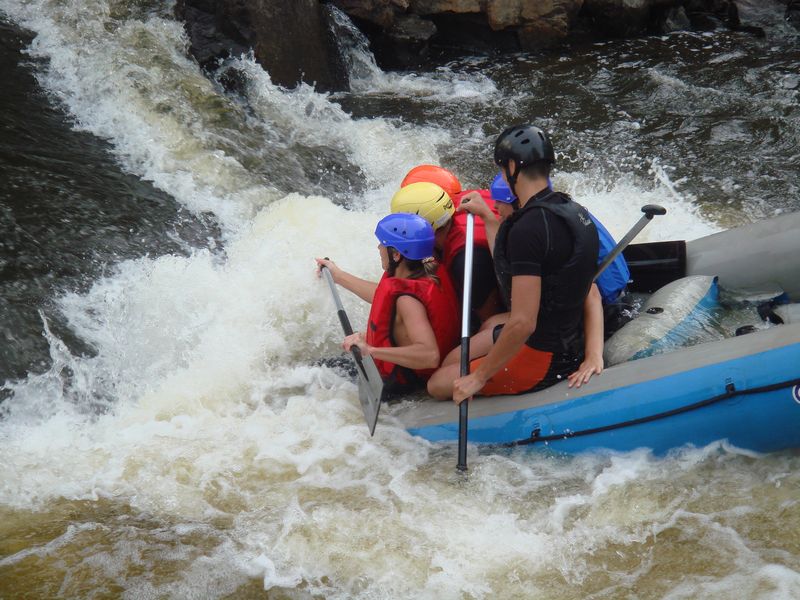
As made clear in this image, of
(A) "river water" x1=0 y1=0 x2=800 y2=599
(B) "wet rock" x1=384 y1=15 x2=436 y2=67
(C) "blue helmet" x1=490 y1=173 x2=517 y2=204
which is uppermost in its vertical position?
(B) "wet rock" x1=384 y1=15 x2=436 y2=67

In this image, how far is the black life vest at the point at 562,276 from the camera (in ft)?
10.9

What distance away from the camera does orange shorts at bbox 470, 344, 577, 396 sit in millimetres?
3857

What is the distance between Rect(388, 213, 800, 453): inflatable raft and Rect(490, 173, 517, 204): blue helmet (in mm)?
962

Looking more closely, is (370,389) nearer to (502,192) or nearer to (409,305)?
(409,305)

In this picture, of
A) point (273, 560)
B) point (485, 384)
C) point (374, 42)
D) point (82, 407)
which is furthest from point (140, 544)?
point (374, 42)

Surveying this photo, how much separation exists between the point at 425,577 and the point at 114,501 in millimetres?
1543

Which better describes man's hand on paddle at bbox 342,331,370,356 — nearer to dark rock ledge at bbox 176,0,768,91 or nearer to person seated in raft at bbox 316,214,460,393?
person seated in raft at bbox 316,214,460,393

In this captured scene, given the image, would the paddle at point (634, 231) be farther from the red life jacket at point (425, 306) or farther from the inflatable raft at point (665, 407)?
the red life jacket at point (425, 306)

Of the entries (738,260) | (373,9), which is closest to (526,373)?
(738,260)

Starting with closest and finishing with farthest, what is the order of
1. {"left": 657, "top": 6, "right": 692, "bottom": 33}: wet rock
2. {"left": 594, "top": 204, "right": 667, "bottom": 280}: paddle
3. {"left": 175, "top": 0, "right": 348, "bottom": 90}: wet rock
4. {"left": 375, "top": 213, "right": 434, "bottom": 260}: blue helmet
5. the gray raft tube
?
{"left": 594, "top": 204, "right": 667, "bottom": 280}: paddle, {"left": 375, "top": 213, "right": 434, "bottom": 260}: blue helmet, the gray raft tube, {"left": 175, "top": 0, "right": 348, "bottom": 90}: wet rock, {"left": 657, "top": 6, "right": 692, "bottom": 33}: wet rock

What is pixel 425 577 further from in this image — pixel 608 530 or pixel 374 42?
pixel 374 42

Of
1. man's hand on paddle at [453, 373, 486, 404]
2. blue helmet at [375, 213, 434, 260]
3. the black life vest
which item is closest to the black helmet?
the black life vest

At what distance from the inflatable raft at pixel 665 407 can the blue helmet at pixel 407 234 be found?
0.81m

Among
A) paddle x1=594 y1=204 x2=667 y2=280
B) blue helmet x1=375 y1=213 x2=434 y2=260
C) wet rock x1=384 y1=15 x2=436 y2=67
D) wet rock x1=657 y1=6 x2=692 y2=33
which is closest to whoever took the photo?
paddle x1=594 y1=204 x2=667 y2=280
